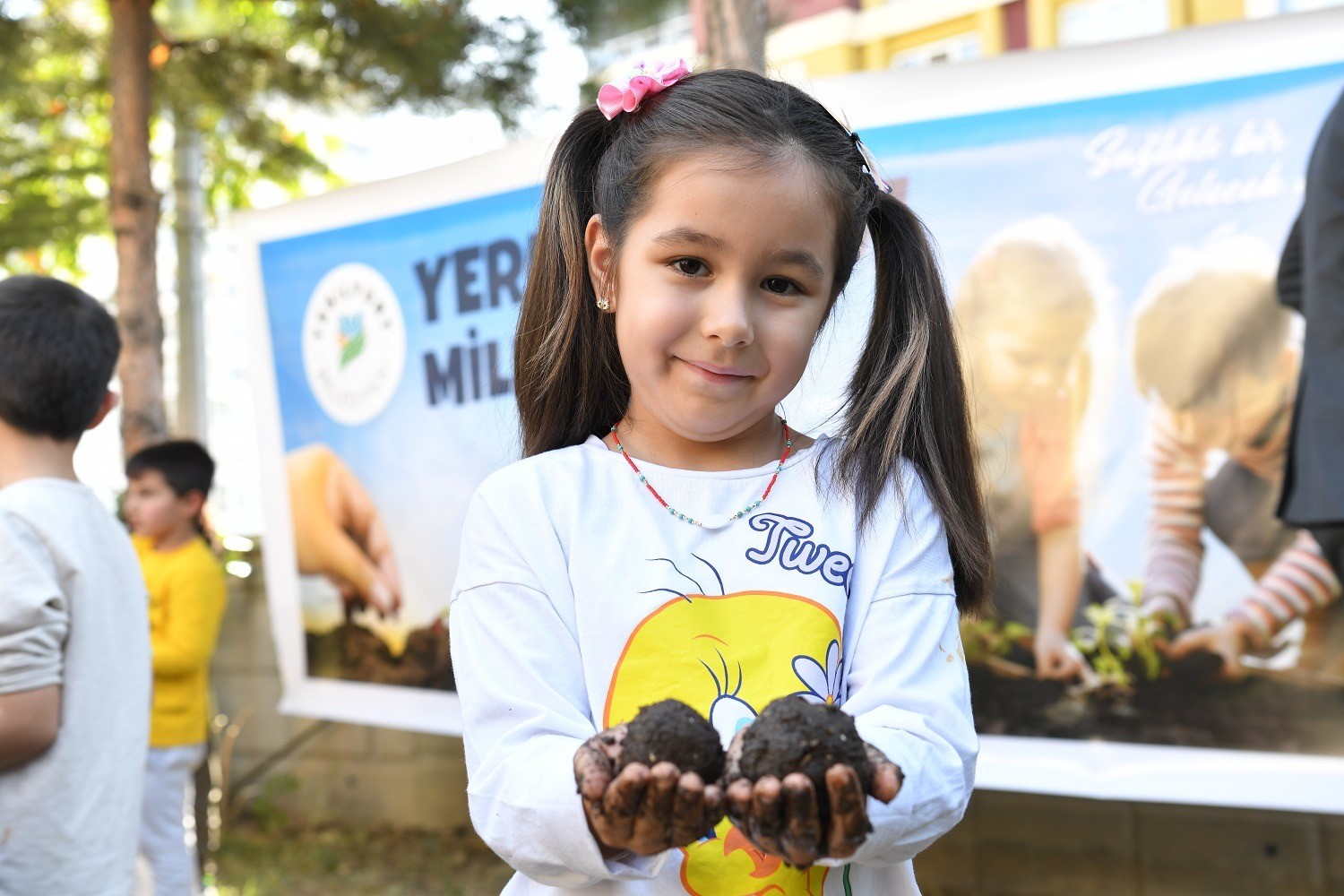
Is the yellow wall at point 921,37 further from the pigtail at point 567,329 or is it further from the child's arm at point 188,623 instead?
the pigtail at point 567,329

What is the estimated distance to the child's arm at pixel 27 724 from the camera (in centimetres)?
185

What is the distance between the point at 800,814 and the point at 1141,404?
7.69 ft

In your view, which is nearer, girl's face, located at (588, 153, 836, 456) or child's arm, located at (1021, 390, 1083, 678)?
girl's face, located at (588, 153, 836, 456)

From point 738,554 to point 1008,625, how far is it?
2.13m

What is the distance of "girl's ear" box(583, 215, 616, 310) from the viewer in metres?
1.37

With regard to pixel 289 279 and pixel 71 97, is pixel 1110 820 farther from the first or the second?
pixel 71 97

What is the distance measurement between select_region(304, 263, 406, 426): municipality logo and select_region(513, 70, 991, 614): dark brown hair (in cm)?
265

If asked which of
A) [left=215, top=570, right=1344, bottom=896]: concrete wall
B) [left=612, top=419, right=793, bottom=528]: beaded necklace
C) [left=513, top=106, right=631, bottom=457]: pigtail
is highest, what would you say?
[left=513, top=106, right=631, bottom=457]: pigtail

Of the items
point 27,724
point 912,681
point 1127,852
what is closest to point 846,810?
point 912,681

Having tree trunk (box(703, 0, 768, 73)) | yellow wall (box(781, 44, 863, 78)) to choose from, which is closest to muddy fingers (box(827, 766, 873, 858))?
tree trunk (box(703, 0, 768, 73))

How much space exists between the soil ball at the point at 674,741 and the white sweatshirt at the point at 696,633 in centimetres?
12

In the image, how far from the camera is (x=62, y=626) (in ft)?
6.39

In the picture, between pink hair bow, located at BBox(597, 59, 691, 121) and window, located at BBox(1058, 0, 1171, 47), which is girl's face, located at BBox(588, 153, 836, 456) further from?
window, located at BBox(1058, 0, 1171, 47)

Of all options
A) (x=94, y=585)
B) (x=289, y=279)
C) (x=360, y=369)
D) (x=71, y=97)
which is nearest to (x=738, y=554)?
(x=94, y=585)
